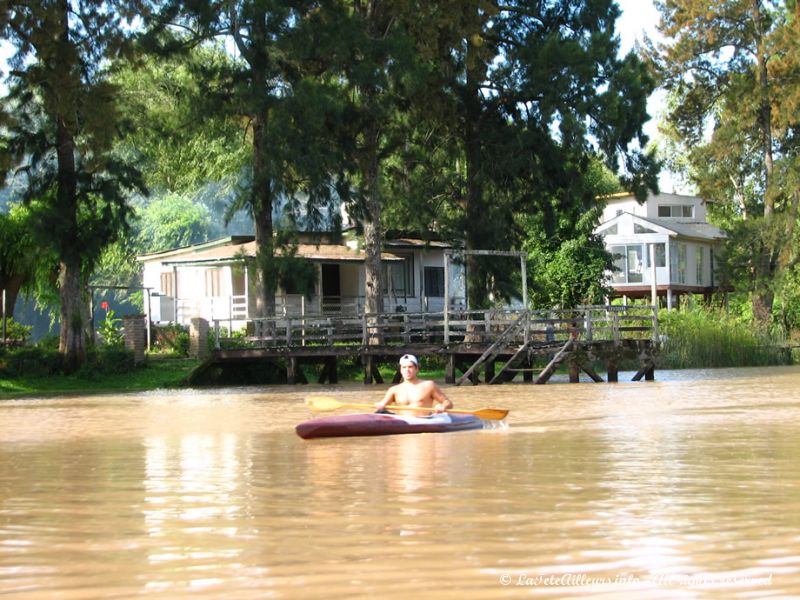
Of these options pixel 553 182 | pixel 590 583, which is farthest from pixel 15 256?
pixel 590 583

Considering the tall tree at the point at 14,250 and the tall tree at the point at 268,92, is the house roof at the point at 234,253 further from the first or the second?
the tall tree at the point at 268,92

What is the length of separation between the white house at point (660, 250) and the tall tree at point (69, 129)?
30.2 m

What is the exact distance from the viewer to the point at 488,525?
874 cm

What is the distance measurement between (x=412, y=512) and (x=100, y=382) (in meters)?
26.9

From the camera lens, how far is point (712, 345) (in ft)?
141

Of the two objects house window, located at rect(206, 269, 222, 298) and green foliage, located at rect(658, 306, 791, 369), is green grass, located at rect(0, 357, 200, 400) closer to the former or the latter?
house window, located at rect(206, 269, 222, 298)

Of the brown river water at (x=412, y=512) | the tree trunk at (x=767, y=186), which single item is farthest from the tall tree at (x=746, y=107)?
the brown river water at (x=412, y=512)

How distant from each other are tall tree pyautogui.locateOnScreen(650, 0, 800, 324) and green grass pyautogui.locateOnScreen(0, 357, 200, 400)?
26.0 metres

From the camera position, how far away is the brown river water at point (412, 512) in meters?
6.98

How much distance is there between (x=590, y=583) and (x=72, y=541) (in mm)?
3629

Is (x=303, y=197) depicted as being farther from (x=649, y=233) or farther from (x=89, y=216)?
(x=649, y=233)

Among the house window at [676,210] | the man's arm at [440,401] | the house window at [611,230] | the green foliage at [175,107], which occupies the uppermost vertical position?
the green foliage at [175,107]

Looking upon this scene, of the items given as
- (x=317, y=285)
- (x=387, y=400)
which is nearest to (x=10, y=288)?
(x=317, y=285)

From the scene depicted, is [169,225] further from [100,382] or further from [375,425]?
[375,425]
